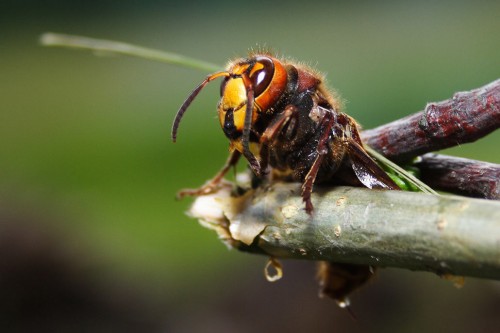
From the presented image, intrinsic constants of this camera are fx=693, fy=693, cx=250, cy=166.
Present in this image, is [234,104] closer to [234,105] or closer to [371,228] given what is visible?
[234,105]

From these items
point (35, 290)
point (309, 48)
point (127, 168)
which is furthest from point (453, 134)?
point (309, 48)

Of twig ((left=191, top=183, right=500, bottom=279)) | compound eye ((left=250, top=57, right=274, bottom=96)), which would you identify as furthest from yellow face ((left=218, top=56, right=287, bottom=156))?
twig ((left=191, top=183, right=500, bottom=279))

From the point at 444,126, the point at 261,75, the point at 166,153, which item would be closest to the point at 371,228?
the point at 444,126

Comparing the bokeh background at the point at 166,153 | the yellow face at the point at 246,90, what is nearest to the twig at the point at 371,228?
the yellow face at the point at 246,90

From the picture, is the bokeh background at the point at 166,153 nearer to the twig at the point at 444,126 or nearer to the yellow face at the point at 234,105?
the yellow face at the point at 234,105

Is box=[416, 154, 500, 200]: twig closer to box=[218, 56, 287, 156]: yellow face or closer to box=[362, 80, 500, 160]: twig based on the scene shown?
box=[362, 80, 500, 160]: twig

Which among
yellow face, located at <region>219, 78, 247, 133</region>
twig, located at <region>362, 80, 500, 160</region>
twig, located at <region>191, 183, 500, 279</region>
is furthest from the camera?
yellow face, located at <region>219, 78, 247, 133</region>

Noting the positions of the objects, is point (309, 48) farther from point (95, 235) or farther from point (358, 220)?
point (358, 220)
